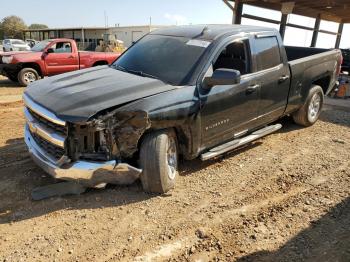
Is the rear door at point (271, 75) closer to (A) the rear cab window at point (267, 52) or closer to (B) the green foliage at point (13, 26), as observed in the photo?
(A) the rear cab window at point (267, 52)

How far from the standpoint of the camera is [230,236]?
11.5 feet

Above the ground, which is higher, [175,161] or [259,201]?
[175,161]

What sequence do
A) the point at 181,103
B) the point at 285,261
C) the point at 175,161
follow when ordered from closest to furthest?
the point at 285,261 < the point at 181,103 < the point at 175,161

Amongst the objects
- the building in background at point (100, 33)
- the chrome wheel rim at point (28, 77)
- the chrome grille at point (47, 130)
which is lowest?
the building in background at point (100, 33)

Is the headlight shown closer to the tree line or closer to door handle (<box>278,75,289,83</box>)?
door handle (<box>278,75,289,83</box>)

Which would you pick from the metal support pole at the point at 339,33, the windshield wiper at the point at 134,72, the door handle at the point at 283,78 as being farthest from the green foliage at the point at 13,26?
the door handle at the point at 283,78

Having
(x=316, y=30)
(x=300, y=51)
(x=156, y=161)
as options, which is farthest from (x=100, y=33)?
(x=156, y=161)

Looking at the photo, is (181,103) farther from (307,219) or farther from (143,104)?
(307,219)

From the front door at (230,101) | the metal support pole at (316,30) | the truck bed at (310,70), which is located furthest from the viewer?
the metal support pole at (316,30)

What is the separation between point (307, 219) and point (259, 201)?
1.86 feet

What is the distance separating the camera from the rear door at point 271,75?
5.24 metres


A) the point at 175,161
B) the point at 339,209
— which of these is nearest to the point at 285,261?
the point at 339,209

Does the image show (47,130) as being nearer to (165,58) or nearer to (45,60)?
(165,58)

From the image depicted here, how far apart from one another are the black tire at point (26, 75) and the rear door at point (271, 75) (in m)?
9.27
